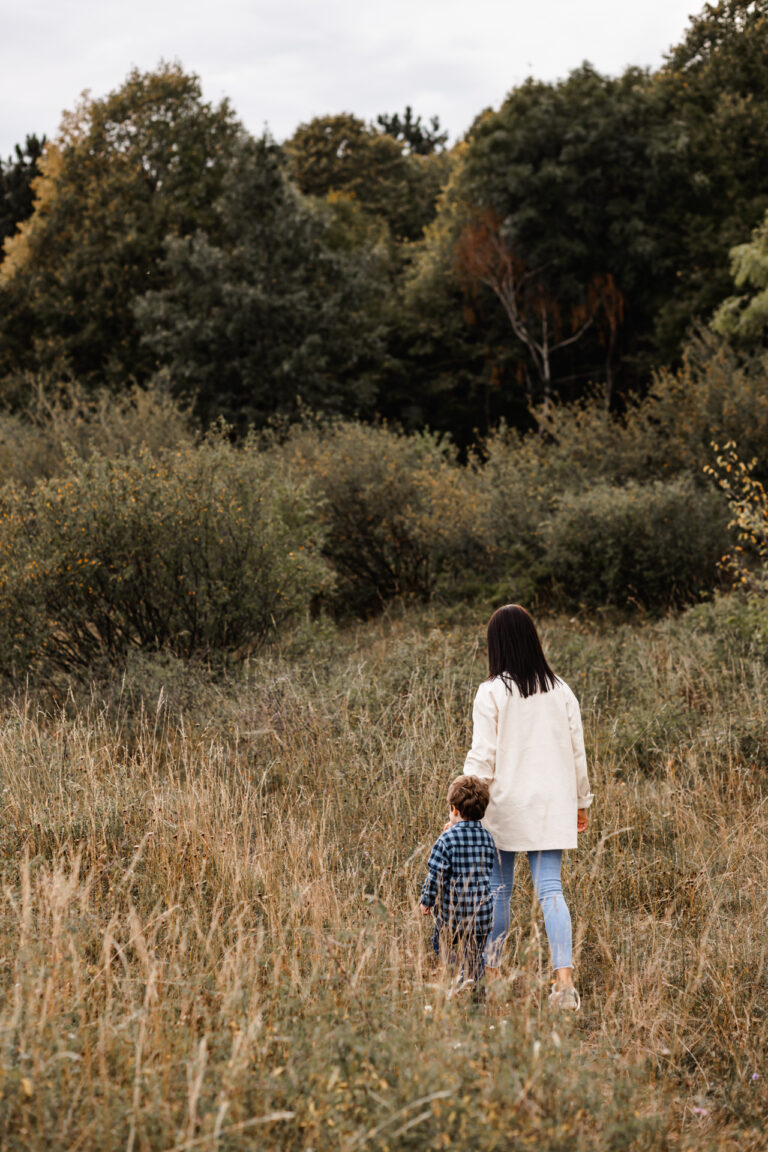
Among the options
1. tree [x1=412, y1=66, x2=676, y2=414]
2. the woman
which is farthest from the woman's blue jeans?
tree [x1=412, y1=66, x2=676, y2=414]

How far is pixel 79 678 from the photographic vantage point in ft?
23.8

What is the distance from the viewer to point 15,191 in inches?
1161

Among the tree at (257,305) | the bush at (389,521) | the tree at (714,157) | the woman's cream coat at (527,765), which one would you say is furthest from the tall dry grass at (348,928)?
the tree at (714,157)

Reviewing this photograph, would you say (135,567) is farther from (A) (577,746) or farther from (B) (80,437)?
(B) (80,437)

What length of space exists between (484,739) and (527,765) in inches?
A: 7.6

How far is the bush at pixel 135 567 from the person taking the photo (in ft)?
23.7

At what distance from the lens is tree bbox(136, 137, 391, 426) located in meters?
21.5

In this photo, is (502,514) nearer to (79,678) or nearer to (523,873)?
(79,678)

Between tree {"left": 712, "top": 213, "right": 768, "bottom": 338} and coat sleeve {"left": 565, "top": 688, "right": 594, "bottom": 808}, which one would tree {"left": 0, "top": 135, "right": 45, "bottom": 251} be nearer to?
tree {"left": 712, "top": 213, "right": 768, "bottom": 338}

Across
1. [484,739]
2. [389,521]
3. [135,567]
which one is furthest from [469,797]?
[389,521]

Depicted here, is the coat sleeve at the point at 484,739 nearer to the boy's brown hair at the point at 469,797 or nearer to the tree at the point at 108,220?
the boy's brown hair at the point at 469,797

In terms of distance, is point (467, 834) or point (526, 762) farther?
point (526, 762)

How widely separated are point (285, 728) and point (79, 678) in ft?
7.41

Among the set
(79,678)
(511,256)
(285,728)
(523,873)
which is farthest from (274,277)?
(523,873)
